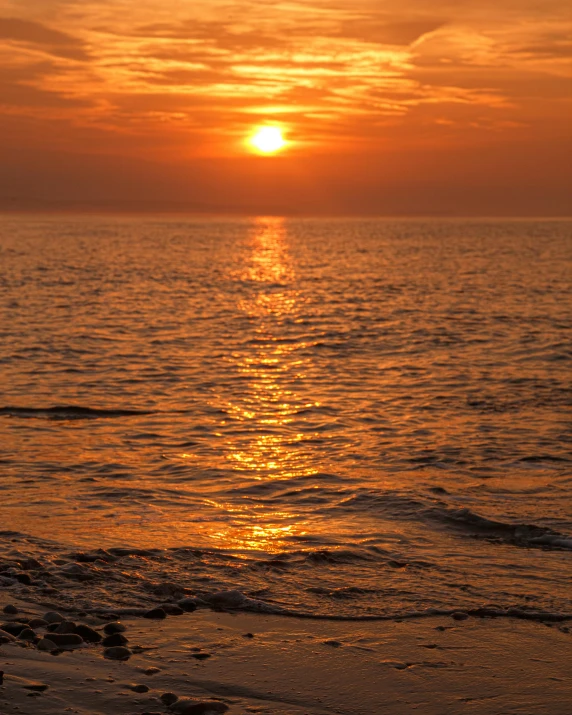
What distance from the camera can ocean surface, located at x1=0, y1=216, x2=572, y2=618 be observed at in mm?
9414

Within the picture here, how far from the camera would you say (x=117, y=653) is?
24.5ft

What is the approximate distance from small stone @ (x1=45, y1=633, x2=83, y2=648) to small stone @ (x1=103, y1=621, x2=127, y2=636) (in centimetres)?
30

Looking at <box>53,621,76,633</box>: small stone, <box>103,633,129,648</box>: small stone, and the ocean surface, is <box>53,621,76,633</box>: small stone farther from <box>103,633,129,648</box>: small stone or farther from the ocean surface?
the ocean surface

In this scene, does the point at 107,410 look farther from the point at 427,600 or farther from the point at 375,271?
the point at 375,271

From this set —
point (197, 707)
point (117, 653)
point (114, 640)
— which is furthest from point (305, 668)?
point (114, 640)

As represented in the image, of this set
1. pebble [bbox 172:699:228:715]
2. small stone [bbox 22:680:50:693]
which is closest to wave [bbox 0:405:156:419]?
small stone [bbox 22:680:50:693]

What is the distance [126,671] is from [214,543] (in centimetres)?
340

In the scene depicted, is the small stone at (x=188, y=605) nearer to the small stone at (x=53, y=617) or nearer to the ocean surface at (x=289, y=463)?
the ocean surface at (x=289, y=463)

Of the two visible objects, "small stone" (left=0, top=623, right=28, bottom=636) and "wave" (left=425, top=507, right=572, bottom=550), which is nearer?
"small stone" (left=0, top=623, right=28, bottom=636)

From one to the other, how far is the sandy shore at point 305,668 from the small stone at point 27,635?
11 cm

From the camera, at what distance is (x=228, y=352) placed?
93.6 ft

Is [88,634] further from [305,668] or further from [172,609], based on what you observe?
[305,668]

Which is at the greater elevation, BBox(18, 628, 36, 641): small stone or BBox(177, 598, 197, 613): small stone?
BBox(18, 628, 36, 641): small stone

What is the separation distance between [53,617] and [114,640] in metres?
0.73
